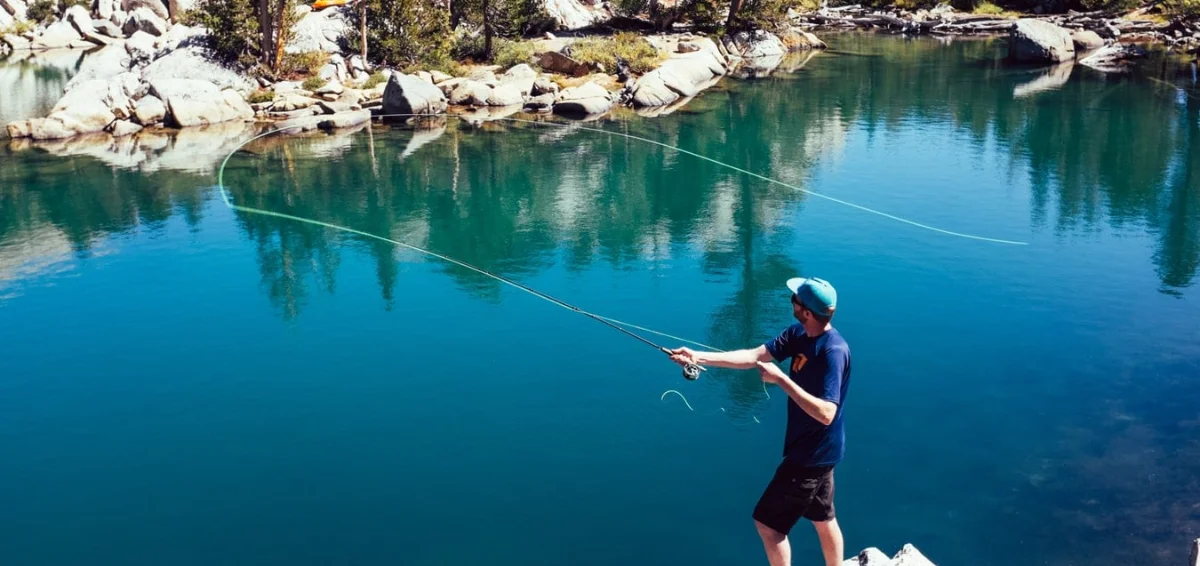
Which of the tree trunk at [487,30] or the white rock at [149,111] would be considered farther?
the tree trunk at [487,30]

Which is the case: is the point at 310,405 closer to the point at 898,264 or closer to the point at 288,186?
the point at 898,264

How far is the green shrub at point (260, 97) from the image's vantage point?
27706 mm

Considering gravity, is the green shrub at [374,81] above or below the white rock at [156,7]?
below

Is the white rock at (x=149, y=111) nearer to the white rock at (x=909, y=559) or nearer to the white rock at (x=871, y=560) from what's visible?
the white rock at (x=871, y=560)

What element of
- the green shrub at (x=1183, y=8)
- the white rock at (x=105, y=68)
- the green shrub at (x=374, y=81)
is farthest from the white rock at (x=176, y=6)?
the green shrub at (x=1183, y=8)

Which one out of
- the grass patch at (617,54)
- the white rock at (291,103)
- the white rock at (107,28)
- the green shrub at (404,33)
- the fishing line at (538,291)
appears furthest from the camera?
the white rock at (107,28)

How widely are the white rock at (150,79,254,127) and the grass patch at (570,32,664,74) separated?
10653 mm

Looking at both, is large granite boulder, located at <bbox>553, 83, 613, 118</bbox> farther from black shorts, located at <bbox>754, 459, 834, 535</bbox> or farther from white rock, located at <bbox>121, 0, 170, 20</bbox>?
white rock, located at <bbox>121, 0, 170, 20</bbox>

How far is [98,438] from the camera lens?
10.4m

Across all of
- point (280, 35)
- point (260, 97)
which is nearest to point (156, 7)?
point (280, 35)

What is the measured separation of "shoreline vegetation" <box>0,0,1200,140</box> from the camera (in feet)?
88.2

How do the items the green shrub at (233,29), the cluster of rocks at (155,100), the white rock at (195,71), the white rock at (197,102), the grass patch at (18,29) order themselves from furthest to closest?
the grass patch at (18,29), the green shrub at (233,29), the white rock at (195,71), the white rock at (197,102), the cluster of rocks at (155,100)

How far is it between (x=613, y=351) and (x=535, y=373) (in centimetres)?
108

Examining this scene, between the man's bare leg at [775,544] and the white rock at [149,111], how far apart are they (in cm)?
2382
